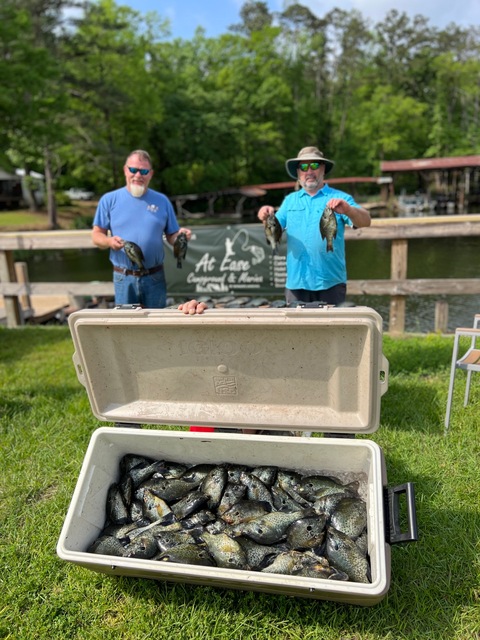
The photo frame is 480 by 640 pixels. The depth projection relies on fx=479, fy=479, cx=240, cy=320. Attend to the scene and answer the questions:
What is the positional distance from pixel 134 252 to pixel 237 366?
1.66 meters

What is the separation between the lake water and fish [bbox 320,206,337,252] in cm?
443

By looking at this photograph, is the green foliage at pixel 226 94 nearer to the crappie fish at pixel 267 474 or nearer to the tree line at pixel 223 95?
the tree line at pixel 223 95

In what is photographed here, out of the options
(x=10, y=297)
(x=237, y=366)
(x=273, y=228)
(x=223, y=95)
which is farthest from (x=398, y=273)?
(x=223, y=95)

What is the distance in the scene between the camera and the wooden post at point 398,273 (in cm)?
639

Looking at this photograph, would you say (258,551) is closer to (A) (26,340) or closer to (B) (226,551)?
(B) (226,551)

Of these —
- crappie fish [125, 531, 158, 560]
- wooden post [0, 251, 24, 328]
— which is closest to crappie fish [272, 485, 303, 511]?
crappie fish [125, 531, 158, 560]

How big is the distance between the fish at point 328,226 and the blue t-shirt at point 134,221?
1.44m

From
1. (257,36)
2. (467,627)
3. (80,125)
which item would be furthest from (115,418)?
(257,36)

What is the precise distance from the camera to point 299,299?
3.68 metres

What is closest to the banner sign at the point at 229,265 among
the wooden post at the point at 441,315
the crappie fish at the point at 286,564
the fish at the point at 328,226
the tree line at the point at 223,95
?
the wooden post at the point at 441,315

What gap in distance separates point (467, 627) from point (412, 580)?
31cm

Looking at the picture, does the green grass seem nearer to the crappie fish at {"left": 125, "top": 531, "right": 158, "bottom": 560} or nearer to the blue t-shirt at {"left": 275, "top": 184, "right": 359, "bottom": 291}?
the crappie fish at {"left": 125, "top": 531, "right": 158, "bottom": 560}

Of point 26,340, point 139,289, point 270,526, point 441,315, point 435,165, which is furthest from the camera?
point 435,165

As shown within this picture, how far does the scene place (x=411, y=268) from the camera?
50.4 ft
